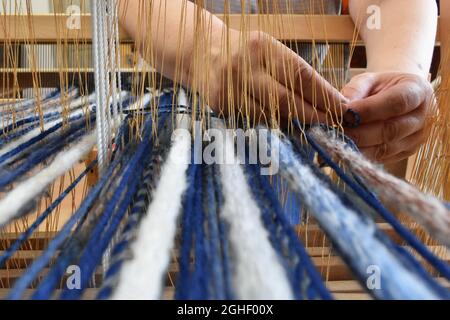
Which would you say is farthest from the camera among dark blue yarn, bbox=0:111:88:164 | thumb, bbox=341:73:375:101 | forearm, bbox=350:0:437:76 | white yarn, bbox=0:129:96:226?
forearm, bbox=350:0:437:76

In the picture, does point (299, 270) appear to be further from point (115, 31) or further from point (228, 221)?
point (115, 31)

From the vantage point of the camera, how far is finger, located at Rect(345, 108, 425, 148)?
573mm

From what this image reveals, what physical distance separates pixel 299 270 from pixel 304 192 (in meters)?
0.10

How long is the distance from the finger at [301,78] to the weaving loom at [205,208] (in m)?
0.03

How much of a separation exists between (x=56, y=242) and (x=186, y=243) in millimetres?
80

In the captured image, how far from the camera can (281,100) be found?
558mm

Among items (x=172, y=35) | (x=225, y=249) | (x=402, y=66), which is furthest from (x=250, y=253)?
(x=402, y=66)

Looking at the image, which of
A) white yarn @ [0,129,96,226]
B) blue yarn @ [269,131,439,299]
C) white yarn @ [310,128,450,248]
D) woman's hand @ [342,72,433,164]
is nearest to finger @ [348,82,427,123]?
woman's hand @ [342,72,433,164]

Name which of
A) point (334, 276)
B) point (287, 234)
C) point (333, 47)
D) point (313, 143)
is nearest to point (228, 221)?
point (287, 234)

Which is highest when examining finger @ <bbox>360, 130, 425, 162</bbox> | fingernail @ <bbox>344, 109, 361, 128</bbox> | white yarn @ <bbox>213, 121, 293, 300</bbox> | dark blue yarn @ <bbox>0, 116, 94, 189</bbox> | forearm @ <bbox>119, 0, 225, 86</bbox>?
Answer: forearm @ <bbox>119, 0, 225, 86</bbox>

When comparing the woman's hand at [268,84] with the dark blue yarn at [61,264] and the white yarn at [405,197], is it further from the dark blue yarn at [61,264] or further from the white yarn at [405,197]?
the dark blue yarn at [61,264]

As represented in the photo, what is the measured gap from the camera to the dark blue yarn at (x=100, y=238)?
0.25 meters

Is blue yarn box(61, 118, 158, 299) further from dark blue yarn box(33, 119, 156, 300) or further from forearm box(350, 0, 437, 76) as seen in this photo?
forearm box(350, 0, 437, 76)

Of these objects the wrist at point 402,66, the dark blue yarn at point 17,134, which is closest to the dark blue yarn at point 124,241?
the dark blue yarn at point 17,134
